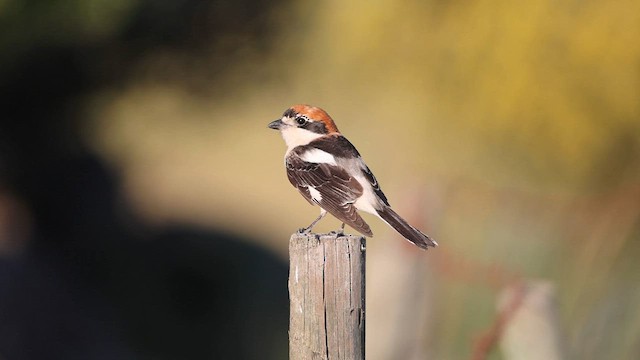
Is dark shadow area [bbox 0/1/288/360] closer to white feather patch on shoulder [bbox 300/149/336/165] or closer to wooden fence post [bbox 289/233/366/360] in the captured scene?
white feather patch on shoulder [bbox 300/149/336/165]

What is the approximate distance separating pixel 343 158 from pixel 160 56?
2.89m

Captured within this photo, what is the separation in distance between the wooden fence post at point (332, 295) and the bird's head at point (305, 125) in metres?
1.65

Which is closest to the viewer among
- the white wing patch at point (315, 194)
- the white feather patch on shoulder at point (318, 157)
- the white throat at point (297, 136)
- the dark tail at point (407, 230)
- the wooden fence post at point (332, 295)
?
the wooden fence post at point (332, 295)

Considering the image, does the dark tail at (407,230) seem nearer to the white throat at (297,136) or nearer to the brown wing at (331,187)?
the brown wing at (331,187)

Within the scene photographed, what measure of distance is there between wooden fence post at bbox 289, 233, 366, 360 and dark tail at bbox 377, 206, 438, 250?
2.82 feet

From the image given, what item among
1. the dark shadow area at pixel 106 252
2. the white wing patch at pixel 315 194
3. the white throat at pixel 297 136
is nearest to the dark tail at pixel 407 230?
the white wing patch at pixel 315 194

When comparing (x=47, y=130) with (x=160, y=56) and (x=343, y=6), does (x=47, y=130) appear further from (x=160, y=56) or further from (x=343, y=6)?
(x=343, y=6)

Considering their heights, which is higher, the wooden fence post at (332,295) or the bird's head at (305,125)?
the bird's head at (305,125)

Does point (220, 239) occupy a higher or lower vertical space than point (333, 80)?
lower

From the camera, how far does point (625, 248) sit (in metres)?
7.79

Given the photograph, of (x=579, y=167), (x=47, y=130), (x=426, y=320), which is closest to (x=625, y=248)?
(x=579, y=167)

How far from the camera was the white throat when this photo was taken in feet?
18.7

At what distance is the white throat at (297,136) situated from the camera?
18.7 ft

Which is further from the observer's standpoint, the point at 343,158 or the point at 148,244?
the point at 148,244
